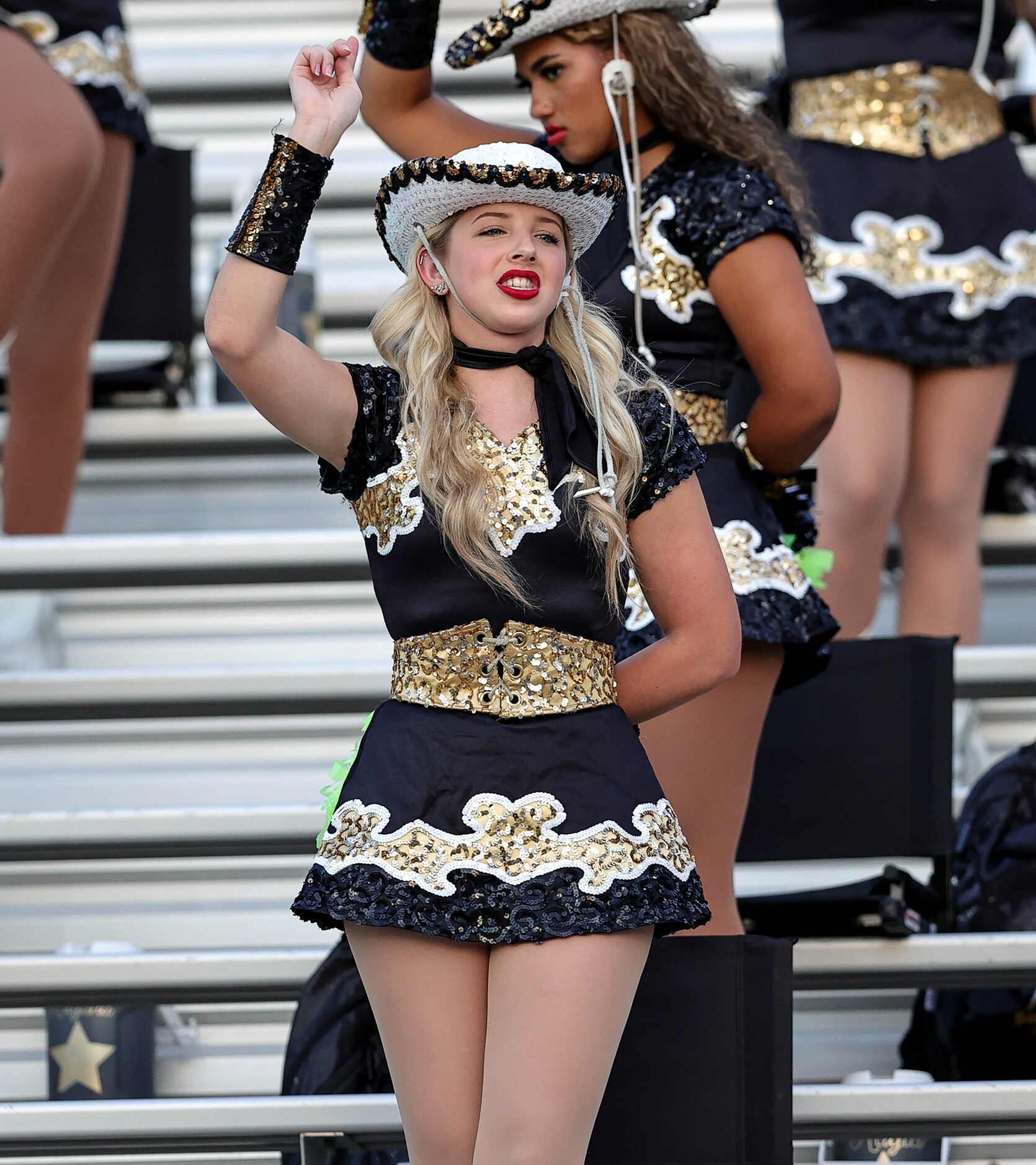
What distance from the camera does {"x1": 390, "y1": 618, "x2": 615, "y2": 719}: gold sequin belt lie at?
6.17 feet

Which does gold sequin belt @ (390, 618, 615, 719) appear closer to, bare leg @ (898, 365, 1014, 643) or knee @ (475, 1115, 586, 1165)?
knee @ (475, 1115, 586, 1165)

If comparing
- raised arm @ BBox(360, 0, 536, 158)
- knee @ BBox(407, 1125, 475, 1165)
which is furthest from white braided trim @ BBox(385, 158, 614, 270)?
Result: knee @ BBox(407, 1125, 475, 1165)

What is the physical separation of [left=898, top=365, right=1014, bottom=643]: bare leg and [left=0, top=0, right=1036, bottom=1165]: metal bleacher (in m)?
0.13

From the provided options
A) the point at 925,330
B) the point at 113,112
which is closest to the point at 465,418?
the point at 925,330

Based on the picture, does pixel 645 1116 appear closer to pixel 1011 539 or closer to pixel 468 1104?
pixel 468 1104

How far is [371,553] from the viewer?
1944 millimetres

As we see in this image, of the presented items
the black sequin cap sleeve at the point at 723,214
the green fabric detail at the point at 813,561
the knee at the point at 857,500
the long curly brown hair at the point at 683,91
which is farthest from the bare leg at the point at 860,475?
the black sequin cap sleeve at the point at 723,214

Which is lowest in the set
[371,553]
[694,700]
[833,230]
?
[694,700]

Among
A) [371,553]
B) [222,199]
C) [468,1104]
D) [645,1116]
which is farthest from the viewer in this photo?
[222,199]

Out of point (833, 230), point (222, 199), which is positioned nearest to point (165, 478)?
point (222, 199)

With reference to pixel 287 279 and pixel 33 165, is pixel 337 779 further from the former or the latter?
pixel 33 165

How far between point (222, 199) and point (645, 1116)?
3345 mm

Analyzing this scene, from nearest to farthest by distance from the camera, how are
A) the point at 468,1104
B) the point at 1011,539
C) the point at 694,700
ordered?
the point at 468,1104, the point at 694,700, the point at 1011,539

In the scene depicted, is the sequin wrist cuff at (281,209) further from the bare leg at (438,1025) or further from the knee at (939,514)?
the knee at (939,514)
